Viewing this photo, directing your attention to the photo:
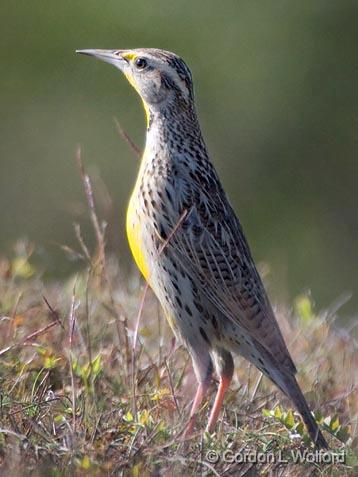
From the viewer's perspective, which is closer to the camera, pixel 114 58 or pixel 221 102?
pixel 114 58

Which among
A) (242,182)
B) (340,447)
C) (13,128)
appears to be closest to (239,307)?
(340,447)

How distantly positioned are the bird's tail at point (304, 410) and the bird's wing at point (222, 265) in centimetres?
10

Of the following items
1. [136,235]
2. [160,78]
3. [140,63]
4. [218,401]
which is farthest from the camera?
[140,63]

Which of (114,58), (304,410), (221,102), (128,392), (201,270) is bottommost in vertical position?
(221,102)

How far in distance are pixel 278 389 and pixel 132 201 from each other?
1.01 m

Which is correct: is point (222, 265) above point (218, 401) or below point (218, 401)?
above

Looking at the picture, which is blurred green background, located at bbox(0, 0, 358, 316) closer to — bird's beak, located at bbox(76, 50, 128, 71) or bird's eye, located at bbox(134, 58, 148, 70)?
bird's beak, located at bbox(76, 50, 128, 71)

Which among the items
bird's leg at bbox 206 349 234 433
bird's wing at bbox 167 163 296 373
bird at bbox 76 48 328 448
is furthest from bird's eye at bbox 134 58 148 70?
bird's leg at bbox 206 349 234 433

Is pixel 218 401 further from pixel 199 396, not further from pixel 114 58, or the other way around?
pixel 114 58

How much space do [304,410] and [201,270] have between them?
0.81 m

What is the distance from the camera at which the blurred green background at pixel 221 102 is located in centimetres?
1962

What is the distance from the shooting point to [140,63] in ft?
23.5

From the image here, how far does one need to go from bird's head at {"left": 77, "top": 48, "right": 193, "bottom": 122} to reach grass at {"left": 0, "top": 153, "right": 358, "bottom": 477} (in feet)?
2.37

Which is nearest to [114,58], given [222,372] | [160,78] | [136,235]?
[160,78]
